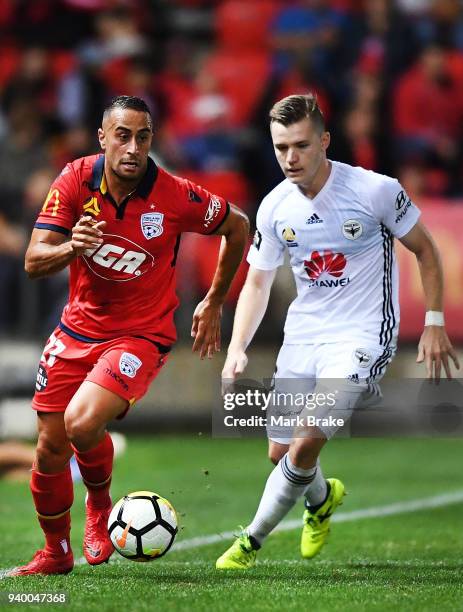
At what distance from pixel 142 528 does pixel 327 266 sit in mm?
1759

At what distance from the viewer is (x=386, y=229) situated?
22.8 ft

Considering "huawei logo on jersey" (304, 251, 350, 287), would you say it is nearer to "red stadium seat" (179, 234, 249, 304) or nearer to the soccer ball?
the soccer ball

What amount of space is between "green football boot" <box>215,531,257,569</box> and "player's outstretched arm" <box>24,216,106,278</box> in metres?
1.92

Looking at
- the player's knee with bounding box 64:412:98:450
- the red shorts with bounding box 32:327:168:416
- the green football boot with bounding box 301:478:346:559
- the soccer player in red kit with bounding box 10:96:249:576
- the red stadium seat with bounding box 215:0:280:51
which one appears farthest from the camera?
the red stadium seat with bounding box 215:0:280:51

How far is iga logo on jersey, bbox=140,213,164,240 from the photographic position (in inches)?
265

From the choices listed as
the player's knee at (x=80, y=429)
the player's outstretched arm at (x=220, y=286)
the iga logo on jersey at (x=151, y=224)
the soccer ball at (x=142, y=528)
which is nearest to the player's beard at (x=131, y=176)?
the iga logo on jersey at (x=151, y=224)

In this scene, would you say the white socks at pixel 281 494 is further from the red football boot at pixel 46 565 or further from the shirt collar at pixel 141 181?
the shirt collar at pixel 141 181

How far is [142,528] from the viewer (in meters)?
6.57

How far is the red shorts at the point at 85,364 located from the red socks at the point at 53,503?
1.25 feet

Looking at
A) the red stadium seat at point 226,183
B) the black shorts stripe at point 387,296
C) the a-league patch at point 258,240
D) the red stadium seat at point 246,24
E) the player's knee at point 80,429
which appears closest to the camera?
the player's knee at point 80,429

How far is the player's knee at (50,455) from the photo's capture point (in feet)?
22.2

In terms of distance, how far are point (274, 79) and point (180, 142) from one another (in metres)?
1.31

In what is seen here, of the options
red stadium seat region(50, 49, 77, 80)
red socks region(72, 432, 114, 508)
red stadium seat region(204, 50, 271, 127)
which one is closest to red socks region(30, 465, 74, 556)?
red socks region(72, 432, 114, 508)

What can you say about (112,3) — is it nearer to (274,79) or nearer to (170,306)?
(274,79)
